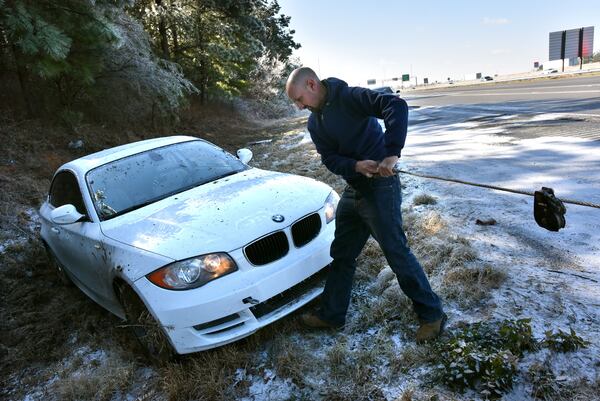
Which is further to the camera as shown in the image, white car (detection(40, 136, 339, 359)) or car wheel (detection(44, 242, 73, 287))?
car wheel (detection(44, 242, 73, 287))

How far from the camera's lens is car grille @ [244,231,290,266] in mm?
3166

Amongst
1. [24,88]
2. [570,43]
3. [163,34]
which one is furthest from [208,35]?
[570,43]

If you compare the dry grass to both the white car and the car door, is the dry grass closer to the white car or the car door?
the white car

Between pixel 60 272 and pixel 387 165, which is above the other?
pixel 387 165

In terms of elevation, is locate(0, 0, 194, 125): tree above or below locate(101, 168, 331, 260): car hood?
above

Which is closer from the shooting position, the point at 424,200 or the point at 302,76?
the point at 302,76

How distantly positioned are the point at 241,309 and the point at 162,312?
51cm

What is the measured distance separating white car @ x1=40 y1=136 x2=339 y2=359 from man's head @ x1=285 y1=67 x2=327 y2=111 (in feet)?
3.06

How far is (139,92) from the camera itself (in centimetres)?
1305

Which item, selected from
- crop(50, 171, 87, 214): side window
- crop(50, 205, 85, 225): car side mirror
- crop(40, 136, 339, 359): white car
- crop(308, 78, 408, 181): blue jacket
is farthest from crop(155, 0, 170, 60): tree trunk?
crop(308, 78, 408, 181): blue jacket

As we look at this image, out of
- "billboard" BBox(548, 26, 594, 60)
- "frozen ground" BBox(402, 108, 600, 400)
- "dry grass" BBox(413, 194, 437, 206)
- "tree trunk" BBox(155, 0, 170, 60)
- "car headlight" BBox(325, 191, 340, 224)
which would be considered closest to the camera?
"frozen ground" BBox(402, 108, 600, 400)

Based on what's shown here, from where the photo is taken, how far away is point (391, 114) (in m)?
2.56

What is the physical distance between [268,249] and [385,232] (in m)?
0.87

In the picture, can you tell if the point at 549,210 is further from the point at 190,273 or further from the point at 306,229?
Answer: the point at 190,273
